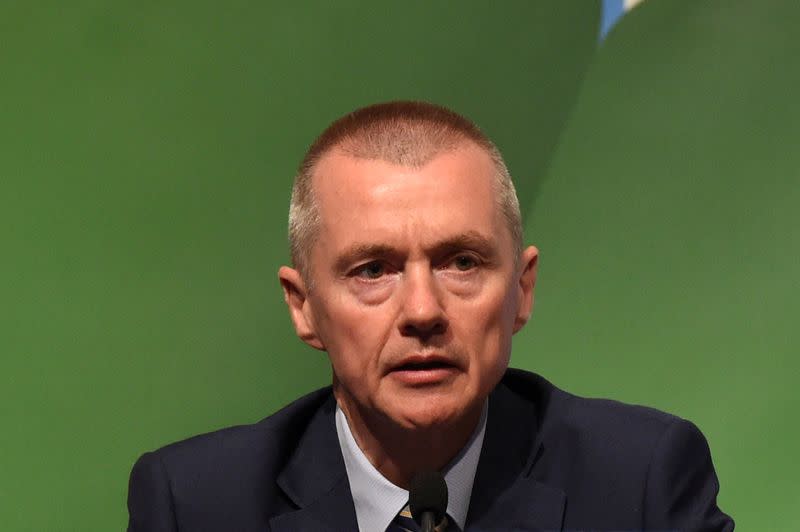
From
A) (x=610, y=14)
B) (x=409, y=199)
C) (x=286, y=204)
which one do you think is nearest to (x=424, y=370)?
(x=409, y=199)

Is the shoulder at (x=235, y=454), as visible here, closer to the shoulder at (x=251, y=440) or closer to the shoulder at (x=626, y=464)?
the shoulder at (x=251, y=440)

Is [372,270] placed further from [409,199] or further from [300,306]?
[300,306]

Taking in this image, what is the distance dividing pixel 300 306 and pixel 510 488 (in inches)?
16.0

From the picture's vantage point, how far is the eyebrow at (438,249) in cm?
160

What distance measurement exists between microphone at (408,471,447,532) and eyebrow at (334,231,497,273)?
32cm

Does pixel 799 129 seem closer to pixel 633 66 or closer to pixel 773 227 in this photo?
pixel 773 227

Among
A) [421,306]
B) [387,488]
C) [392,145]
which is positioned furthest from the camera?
[387,488]

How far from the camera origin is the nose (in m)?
1.56

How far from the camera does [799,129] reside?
2521 millimetres

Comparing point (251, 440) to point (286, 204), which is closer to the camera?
point (251, 440)

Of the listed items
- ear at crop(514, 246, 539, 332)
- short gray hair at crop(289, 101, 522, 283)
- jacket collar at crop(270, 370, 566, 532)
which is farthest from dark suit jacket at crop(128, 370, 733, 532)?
short gray hair at crop(289, 101, 522, 283)

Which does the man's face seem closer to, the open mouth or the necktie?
the open mouth

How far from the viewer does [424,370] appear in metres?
1.60

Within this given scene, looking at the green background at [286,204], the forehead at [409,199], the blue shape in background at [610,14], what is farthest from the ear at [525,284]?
the blue shape in background at [610,14]
